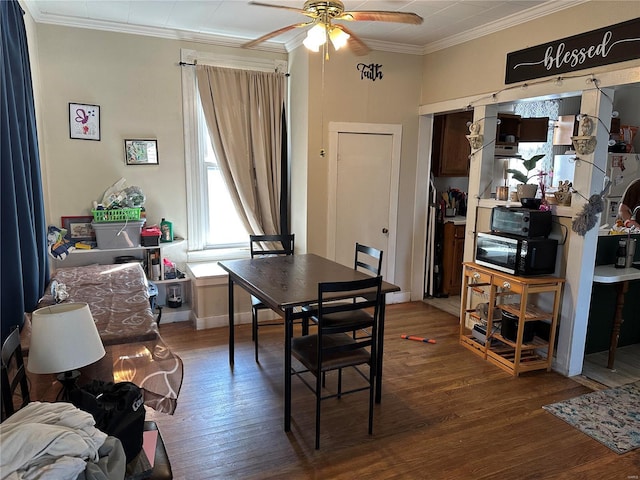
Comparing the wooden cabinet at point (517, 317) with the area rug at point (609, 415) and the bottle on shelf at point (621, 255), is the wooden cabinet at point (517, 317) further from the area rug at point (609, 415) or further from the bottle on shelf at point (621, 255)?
the bottle on shelf at point (621, 255)

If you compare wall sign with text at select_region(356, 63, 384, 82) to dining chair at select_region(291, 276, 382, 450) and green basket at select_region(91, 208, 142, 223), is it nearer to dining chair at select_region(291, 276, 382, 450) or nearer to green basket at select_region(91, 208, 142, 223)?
green basket at select_region(91, 208, 142, 223)

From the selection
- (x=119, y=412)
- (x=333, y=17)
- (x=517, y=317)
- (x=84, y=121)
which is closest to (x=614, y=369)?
(x=517, y=317)

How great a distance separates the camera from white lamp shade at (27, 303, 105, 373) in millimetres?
1613

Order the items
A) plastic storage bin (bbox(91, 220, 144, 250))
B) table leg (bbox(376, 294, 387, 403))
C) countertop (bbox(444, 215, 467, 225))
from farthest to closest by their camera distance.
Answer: countertop (bbox(444, 215, 467, 225)) → plastic storage bin (bbox(91, 220, 144, 250)) → table leg (bbox(376, 294, 387, 403))

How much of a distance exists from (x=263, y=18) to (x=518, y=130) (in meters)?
3.12

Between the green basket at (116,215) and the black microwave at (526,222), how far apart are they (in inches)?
A: 128

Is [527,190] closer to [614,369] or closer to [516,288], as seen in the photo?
[516,288]

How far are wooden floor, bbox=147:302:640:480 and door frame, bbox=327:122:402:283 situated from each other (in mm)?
1428

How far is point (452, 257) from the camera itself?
5.30 meters

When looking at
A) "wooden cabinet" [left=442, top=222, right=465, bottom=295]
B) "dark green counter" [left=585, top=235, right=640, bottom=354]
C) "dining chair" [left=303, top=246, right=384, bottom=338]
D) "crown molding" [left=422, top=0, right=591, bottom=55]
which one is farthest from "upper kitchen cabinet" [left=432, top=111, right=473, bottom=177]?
"dark green counter" [left=585, top=235, right=640, bottom=354]

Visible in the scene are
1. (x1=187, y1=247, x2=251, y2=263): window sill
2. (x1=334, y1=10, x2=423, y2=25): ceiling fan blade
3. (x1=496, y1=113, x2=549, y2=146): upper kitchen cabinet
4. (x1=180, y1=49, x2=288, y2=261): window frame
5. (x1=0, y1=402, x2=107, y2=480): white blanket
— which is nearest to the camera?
(x1=0, y1=402, x2=107, y2=480): white blanket

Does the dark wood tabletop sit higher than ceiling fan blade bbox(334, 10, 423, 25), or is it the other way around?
ceiling fan blade bbox(334, 10, 423, 25)

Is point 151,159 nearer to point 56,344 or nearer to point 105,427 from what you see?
point 56,344

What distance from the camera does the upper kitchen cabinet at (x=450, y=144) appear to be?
532cm
